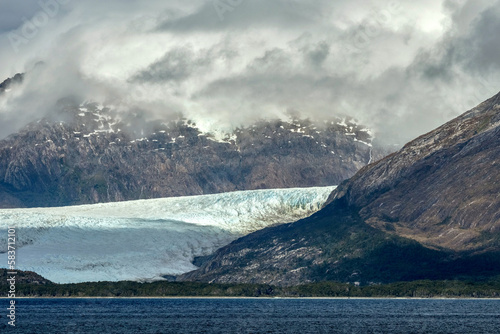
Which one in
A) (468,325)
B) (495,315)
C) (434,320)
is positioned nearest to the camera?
(468,325)

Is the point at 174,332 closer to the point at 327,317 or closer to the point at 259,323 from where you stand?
the point at 259,323

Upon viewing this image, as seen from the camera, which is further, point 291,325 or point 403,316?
point 403,316

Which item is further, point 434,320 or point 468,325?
point 434,320

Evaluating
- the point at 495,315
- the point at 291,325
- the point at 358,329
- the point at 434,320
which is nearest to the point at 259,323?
the point at 291,325

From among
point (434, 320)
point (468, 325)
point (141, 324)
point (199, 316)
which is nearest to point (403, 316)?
point (434, 320)

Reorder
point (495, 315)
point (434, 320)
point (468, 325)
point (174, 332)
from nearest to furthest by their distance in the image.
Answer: point (174, 332), point (468, 325), point (434, 320), point (495, 315)

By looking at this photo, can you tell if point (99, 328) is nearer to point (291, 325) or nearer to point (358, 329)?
point (291, 325)

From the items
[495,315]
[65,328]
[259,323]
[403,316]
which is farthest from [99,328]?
[495,315]

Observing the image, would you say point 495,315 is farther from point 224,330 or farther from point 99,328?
point 99,328

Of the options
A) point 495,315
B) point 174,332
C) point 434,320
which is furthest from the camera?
point 495,315

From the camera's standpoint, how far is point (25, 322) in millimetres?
179875

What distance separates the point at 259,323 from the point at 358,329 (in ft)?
67.9

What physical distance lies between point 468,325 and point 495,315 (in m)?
25.5

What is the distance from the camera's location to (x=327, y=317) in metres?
194
